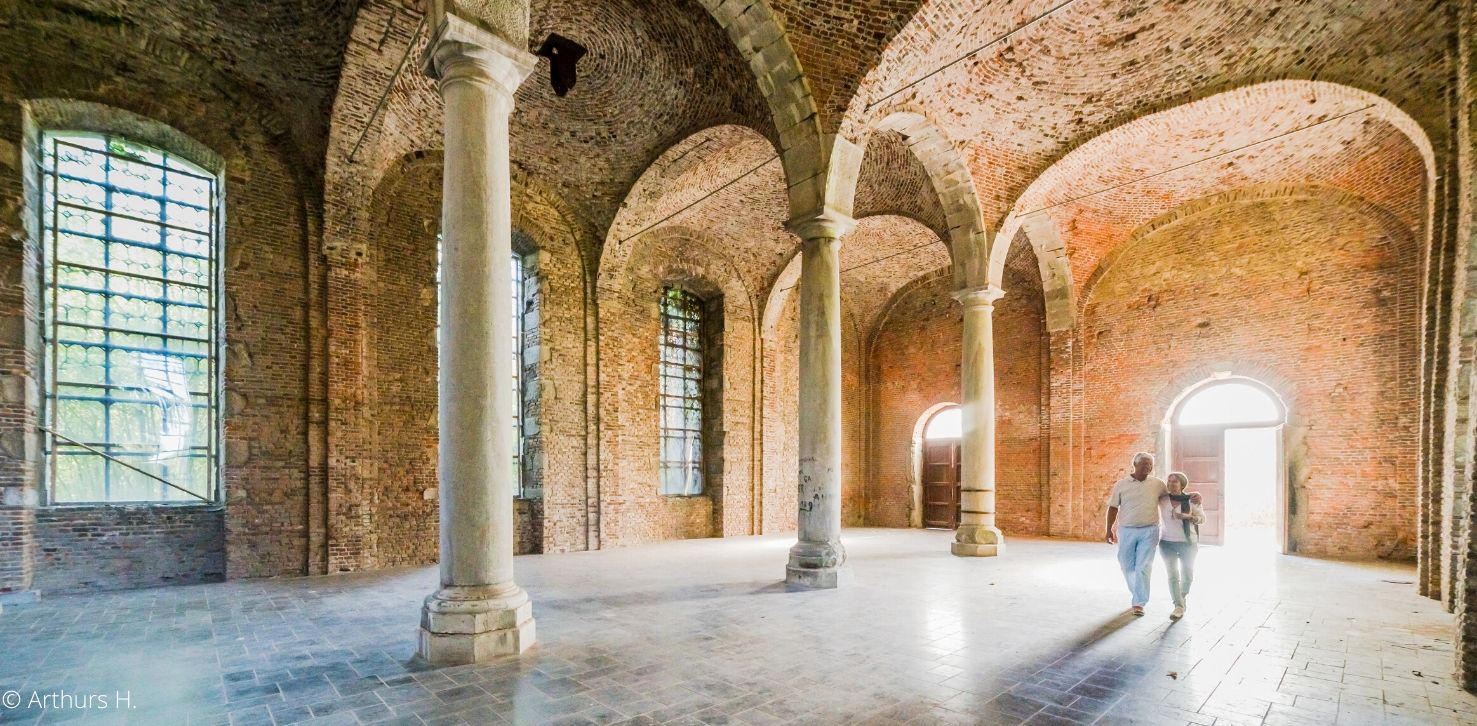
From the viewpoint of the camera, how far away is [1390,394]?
10.7 meters

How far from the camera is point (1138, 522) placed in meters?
6.33

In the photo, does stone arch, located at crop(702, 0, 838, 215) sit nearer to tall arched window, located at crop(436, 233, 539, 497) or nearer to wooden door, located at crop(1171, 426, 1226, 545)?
tall arched window, located at crop(436, 233, 539, 497)

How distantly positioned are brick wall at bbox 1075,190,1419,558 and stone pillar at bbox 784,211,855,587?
809 centimetres

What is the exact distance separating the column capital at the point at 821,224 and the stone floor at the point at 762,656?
4.11m

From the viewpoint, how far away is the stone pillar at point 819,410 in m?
8.08

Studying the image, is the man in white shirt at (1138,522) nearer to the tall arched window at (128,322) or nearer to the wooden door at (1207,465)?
the wooden door at (1207,465)

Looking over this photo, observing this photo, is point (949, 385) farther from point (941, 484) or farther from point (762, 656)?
point (762, 656)

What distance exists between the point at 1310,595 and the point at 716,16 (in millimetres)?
9167

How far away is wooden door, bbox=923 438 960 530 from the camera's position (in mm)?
16891

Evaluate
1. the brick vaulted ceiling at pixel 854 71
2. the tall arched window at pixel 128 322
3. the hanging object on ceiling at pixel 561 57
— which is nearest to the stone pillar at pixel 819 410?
the brick vaulted ceiling at pixel 854 71

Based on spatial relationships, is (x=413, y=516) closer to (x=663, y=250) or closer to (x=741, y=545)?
(x=741, y=545)

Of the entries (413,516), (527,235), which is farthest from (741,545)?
(527,235)

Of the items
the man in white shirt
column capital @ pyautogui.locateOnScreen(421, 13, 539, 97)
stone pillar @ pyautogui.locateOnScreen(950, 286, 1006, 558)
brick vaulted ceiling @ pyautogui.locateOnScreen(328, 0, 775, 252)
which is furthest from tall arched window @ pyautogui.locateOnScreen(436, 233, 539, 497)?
the man in white shirt

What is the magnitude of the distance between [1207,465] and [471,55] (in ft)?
45.7
